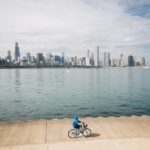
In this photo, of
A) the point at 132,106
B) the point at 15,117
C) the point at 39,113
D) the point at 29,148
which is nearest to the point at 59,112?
the point at 39,113

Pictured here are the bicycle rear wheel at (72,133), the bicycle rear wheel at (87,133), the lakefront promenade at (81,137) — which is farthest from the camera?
the bicycle rear wheel at (87,133)

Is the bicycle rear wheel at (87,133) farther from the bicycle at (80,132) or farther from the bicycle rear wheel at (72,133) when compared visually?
the bicycle rear wheel at (72,133)

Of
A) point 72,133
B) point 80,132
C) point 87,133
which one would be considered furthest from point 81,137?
point 72,133

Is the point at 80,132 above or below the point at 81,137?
above

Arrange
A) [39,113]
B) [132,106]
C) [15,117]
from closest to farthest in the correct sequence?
[15,117]
[39,113]
[132,106]

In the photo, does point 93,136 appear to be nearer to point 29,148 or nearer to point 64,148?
point 64,148

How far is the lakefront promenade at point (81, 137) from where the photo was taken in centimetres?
1589

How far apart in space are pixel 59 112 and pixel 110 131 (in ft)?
99.4

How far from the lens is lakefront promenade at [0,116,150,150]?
15.9 metres

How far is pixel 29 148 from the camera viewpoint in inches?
619

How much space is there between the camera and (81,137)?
58.2 ft

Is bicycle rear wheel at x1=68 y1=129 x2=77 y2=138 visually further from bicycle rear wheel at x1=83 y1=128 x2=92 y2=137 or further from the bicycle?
→ bicycle rear wheel at x1=83 y1=128 x2=92 y2=137

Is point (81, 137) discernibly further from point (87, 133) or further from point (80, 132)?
point (87, 133)

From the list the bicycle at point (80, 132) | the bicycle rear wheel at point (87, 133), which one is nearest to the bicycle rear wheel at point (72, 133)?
the bicycle at point (80, 132)
